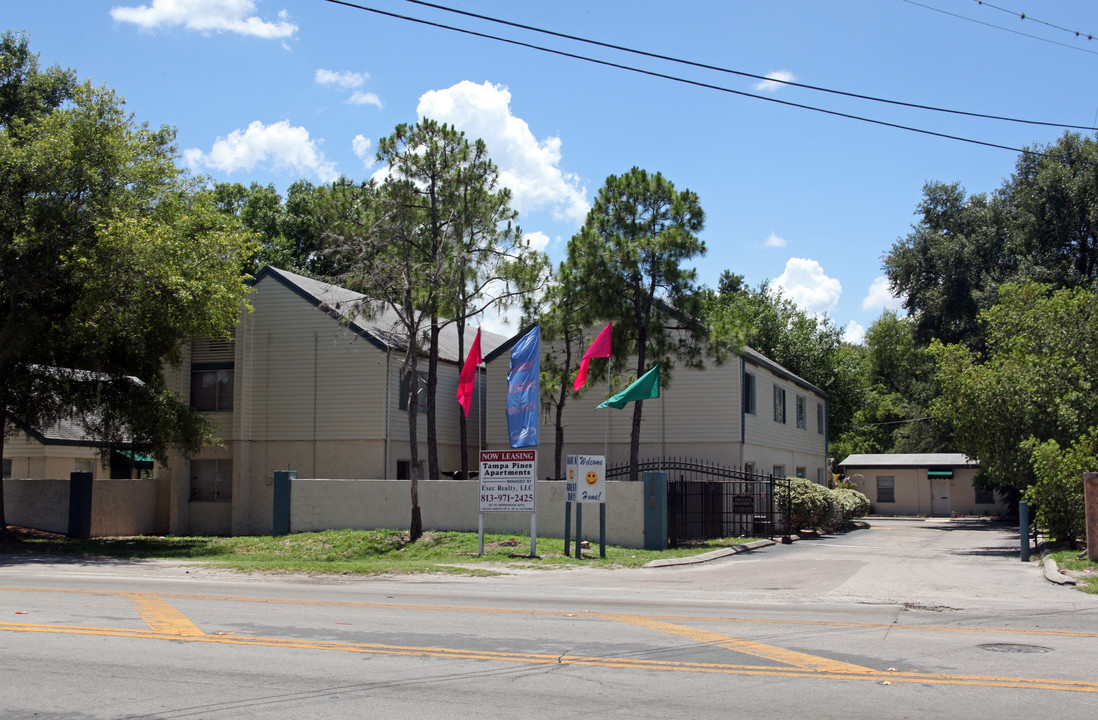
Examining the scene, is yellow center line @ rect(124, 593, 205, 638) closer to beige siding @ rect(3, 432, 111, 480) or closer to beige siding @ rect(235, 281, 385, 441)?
beige siding @ rect(235, 281, 385, 441)

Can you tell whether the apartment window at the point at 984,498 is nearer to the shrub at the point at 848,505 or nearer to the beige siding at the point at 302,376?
the shrub at the point at 848,505

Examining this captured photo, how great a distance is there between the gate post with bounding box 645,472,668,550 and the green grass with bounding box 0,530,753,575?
0.42 m

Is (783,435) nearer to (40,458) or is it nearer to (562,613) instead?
(562,613)

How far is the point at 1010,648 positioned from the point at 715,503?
16591mm

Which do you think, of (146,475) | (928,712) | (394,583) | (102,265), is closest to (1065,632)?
(928,712)

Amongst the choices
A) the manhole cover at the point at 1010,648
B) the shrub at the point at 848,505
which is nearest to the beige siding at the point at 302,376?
the shrub at the point at 848,505

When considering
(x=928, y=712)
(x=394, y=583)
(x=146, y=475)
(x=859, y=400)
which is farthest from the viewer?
(x=859, y=400)

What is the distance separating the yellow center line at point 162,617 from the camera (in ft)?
33.9

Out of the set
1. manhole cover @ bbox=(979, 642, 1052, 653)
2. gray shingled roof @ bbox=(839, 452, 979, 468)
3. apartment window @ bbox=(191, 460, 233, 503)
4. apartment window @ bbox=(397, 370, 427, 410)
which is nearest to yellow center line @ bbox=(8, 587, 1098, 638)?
manhole cover @ bbox=(979, 642, 1052, 653)

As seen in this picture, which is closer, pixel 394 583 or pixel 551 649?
pixel 551 649

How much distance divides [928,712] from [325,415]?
2418cm

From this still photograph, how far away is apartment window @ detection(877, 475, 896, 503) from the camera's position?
158ft

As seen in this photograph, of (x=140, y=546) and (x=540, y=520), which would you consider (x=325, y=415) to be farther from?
(x=540, y=520)

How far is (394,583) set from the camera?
1681 cm
